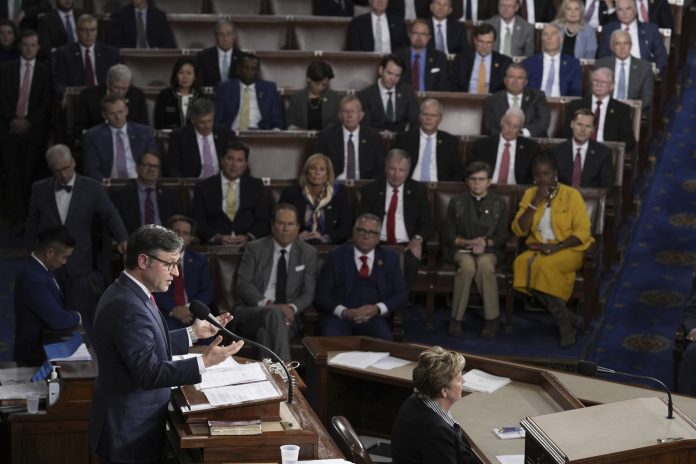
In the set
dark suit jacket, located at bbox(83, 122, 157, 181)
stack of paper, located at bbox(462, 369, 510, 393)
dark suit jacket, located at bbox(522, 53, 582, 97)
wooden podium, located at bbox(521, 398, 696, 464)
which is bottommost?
stack of paper, located at bbox(462, 369, 510, 393)

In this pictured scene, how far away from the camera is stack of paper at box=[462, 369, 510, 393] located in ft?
14.9

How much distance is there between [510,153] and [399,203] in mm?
814

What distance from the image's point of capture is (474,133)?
24.8 ft

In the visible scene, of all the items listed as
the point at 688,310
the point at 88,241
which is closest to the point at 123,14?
the point at 88,241

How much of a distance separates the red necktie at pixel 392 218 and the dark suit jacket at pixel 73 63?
2378 millimetres

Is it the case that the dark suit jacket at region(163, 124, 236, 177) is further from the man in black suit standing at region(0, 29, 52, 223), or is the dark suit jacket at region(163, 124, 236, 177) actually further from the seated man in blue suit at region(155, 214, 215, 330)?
the man in black suit standing at region(0, 29, 52, 223)

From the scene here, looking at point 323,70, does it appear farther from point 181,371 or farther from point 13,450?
point 181,371

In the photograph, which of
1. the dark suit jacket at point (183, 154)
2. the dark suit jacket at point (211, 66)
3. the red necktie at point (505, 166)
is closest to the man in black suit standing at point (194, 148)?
the dark suit jacket at point (183, 154)

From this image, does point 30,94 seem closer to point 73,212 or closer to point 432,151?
point 73,212

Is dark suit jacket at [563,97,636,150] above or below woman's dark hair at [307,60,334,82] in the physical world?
Answer: below

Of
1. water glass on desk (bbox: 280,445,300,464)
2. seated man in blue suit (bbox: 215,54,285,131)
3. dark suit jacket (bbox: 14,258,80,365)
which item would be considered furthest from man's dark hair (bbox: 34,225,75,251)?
seated man in blue suit (bbox: 215,54,285,131)

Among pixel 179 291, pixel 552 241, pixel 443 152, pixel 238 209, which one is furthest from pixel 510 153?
pixel 179 291

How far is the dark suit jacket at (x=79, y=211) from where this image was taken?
20.6 feet

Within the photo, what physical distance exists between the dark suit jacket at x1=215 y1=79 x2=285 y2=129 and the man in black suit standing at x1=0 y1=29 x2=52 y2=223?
3.91 ft
